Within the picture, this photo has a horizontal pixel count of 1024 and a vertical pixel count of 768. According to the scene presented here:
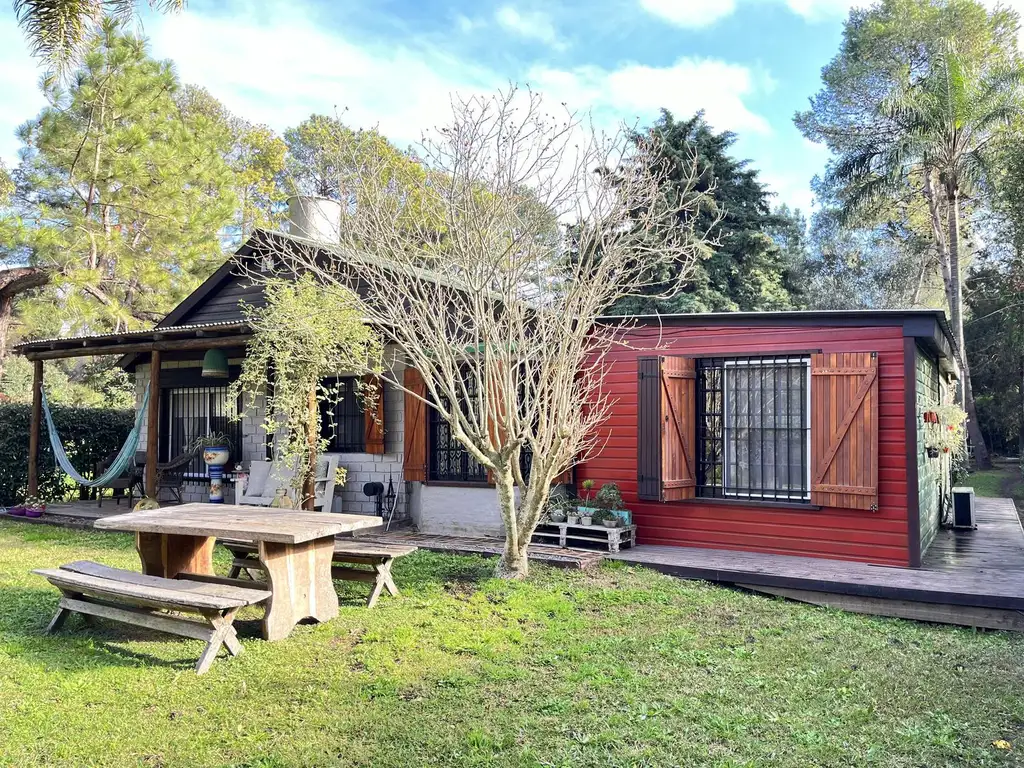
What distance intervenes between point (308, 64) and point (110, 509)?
654 centimetres

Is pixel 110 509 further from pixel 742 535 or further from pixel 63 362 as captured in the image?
pixel 63 362

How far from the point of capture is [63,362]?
77.9ft

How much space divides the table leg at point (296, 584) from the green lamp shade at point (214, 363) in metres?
5.24

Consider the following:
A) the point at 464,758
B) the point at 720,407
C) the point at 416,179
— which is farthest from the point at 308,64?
the point at 464,758

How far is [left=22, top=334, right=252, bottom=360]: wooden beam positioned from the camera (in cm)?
817

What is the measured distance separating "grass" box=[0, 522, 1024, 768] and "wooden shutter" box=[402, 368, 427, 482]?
295 centimetres

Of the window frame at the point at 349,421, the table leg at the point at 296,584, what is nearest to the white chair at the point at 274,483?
the window frame at the point at 349,421

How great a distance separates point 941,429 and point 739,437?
306cm

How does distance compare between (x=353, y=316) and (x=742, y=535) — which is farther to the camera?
(x=353, y=316)

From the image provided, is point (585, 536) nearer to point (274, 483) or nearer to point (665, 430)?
point (665, 430)

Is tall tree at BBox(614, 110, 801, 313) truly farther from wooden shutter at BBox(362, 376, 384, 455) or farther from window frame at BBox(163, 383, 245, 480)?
window frame at BBox(163, 383, 245, 480)

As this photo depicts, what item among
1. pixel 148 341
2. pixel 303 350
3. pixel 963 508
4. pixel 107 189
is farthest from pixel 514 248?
pixel 107 189

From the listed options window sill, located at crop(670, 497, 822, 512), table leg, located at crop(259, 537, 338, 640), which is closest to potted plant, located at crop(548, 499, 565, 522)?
window sill, located at crop(670, 497, 822, 512)

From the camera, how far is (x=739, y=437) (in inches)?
277
